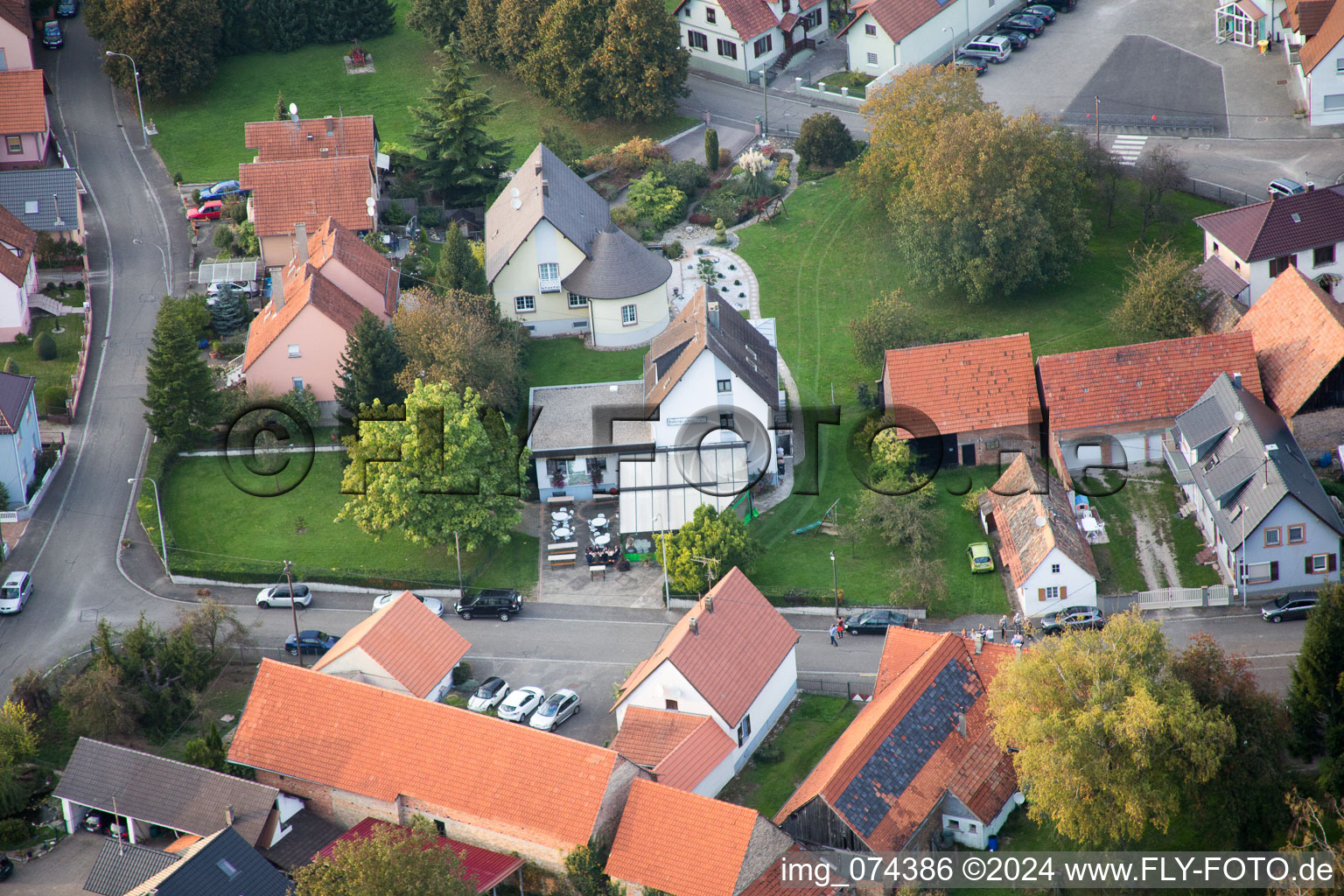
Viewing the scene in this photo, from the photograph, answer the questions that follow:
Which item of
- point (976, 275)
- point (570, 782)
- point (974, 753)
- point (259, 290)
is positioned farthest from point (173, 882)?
point (976, 275)

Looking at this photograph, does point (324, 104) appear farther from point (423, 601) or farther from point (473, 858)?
point (473, 858)

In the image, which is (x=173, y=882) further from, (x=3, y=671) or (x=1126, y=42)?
(x=1126, y=42)

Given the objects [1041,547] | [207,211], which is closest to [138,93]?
[207,211]

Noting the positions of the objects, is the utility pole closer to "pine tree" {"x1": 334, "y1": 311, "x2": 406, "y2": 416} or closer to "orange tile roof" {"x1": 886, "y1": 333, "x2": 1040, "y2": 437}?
"pine tree" {"x1": 334, "y1": 311, "x2": 406, "y2": 416}

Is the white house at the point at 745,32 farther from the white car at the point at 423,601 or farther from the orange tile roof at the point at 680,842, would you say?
the orange tile roof at the point at 680,842

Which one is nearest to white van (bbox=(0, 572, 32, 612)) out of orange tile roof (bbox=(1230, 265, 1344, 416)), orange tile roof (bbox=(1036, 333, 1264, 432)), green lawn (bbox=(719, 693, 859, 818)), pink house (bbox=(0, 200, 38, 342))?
pink house (bbox=(0, 200, 38, 342))

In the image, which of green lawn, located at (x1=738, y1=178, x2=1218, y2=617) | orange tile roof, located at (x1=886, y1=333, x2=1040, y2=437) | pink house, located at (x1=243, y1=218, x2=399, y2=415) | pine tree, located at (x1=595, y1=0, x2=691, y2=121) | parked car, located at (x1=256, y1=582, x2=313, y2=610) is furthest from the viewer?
pine tree, located at (x1=595, y1=0, x2=691, y2=121)
